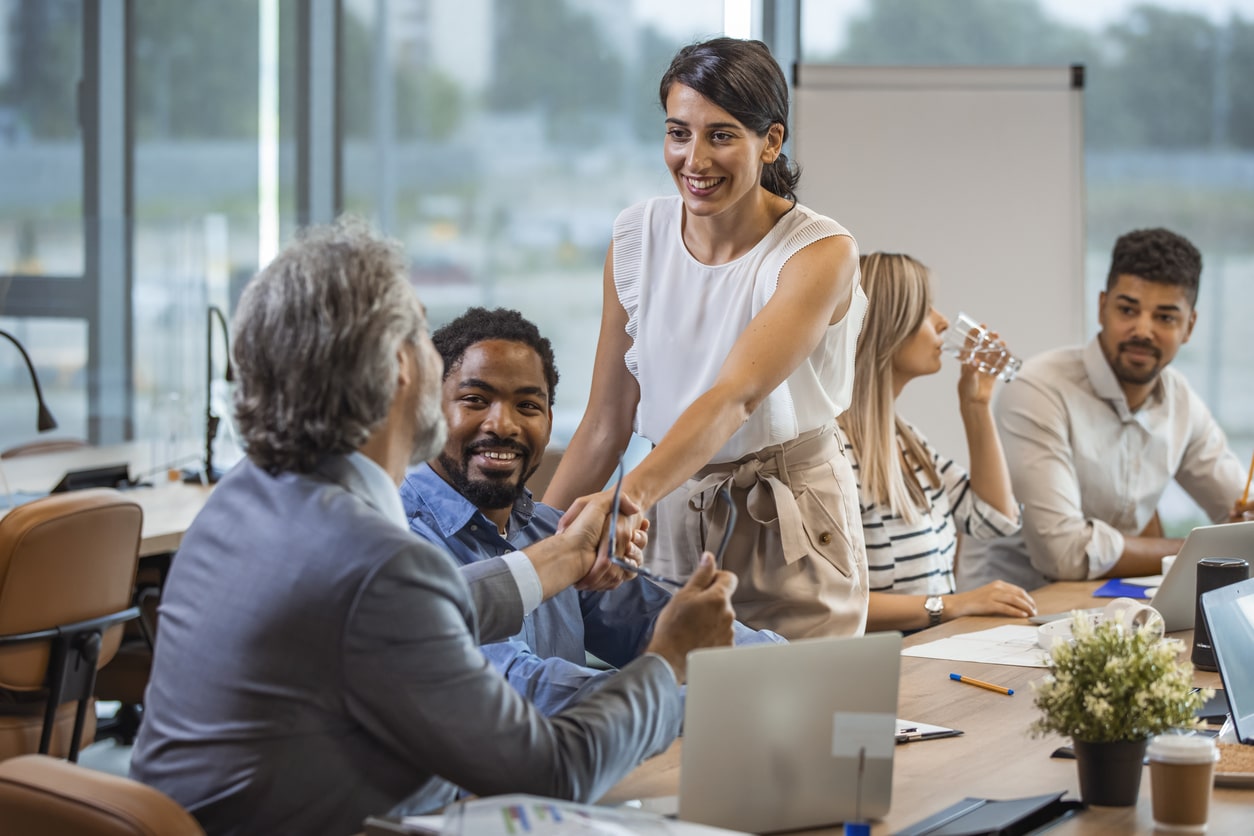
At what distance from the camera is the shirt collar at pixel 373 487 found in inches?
56.9

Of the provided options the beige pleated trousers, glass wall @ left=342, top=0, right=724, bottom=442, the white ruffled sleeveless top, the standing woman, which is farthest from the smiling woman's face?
glass wall @ left=342, top=0, right=724, bottom=442

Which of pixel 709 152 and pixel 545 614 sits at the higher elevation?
pixel 709 152

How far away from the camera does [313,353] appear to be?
1.41m

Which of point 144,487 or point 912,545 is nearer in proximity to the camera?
point 912,545

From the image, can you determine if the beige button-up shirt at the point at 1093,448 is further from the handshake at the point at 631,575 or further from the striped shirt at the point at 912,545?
the handshake at the point at 631,575

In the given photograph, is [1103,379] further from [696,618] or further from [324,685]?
[324,685]

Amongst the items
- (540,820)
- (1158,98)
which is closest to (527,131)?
(1158,98)

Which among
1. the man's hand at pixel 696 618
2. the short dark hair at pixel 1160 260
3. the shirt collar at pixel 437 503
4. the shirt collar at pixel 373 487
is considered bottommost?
the man's hand at pixel 696 618

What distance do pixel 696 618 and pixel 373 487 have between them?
16.2 inches

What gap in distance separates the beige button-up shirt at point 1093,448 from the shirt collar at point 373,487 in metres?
2.31

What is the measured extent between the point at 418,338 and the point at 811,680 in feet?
1.84

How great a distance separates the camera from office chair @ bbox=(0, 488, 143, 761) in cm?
298

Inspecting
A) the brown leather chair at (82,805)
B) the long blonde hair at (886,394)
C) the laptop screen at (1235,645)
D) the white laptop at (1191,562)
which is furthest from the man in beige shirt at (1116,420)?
the brown leather chair at (82,805)

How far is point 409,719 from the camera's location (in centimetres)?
134
